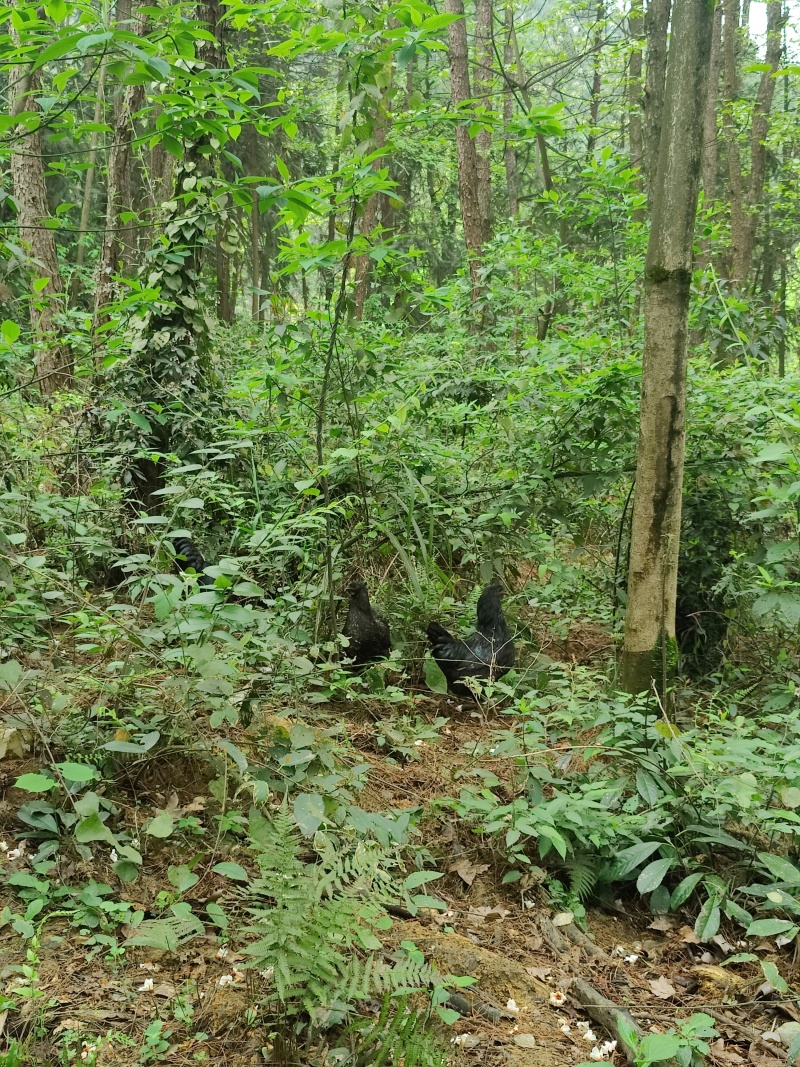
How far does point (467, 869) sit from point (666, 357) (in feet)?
8.81

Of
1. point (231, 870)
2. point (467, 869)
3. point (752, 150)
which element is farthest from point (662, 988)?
point (752, 150)

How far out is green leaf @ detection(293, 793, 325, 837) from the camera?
7.50 ft

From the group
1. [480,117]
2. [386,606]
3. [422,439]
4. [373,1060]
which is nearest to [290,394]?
[422,439]

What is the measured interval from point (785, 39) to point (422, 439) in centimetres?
1556

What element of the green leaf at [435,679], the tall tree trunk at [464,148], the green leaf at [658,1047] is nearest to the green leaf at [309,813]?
the green leaf at [658,1047]

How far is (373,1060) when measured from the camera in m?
1.88

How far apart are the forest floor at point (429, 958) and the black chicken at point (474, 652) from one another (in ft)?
4.19

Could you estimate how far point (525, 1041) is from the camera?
219cm

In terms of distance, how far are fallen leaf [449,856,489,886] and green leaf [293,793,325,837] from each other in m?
0.95

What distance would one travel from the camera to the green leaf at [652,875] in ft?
9.15

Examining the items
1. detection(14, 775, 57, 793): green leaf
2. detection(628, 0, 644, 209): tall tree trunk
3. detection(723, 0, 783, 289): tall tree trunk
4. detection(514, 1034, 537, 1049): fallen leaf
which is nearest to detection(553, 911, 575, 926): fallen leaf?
detection(514, 1034, 537, 1049): fallen leaf

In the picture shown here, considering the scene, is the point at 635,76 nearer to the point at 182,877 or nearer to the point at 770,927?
the point at 770,927

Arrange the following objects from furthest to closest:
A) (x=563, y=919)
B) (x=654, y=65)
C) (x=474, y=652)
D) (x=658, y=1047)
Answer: (x=654, y=65)
(x=474, y=652)
(x=563, y=919)
(x=658, y=1047)

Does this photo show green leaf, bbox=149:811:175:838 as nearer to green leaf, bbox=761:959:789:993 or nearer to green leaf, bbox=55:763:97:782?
green leaf, bbox=55:763:97:782
